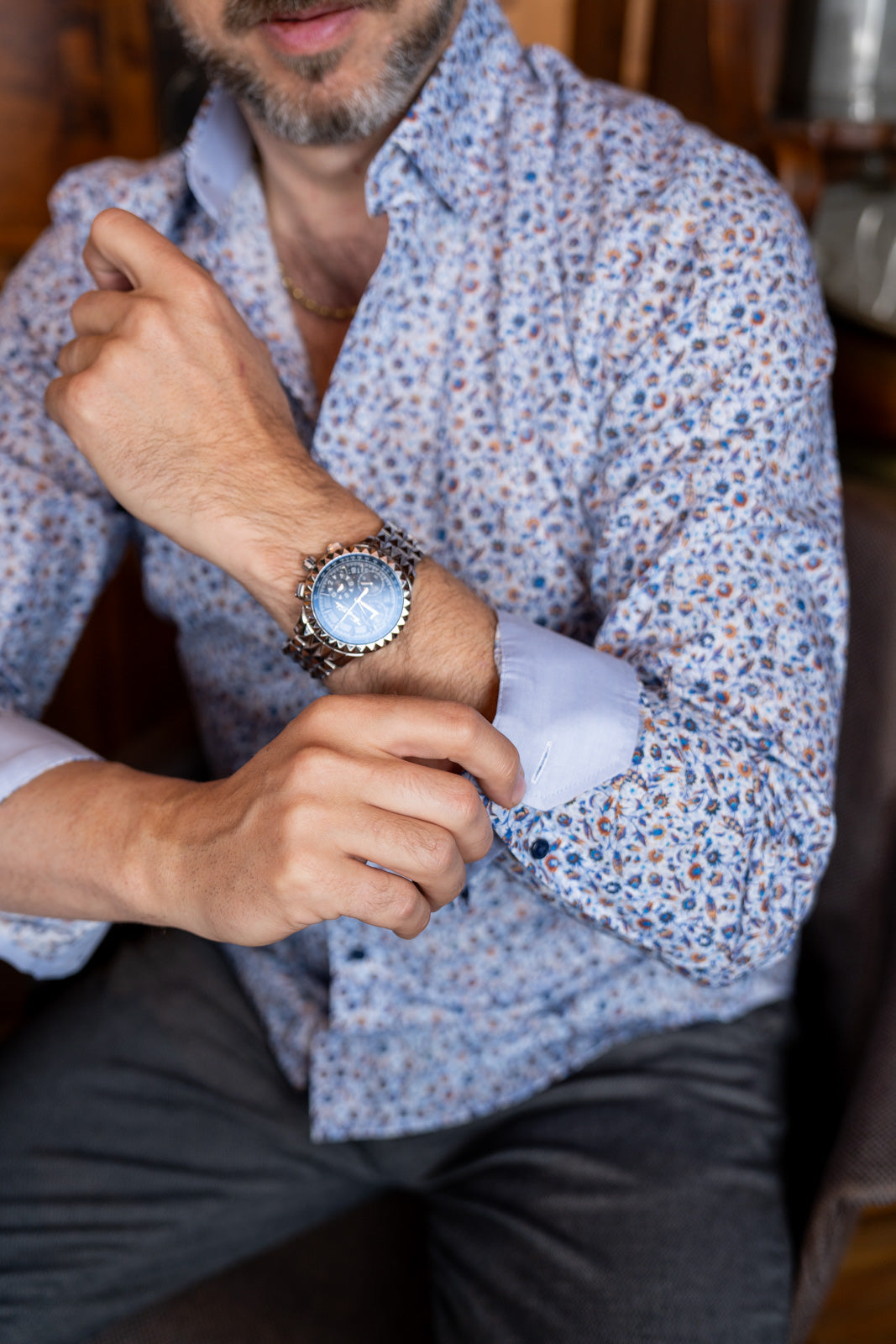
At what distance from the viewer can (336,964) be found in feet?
3.27

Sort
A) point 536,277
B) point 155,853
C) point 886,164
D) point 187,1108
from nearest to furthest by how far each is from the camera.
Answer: point 155,853
point 536,277
point 187,1108
point 886,164

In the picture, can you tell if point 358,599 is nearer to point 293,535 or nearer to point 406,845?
point 293,535

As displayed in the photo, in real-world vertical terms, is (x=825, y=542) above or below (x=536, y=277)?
below

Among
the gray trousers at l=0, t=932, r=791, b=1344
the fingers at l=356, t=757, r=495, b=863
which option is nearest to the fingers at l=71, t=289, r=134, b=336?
the fingers at l=356, t=757, r=495, b=863

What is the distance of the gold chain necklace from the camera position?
1.11 meters

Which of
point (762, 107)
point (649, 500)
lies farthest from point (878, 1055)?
point (762, 107)

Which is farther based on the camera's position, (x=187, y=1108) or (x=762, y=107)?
(x=762, y=107)

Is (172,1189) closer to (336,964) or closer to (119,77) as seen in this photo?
(336,964)

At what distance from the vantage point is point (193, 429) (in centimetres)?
80

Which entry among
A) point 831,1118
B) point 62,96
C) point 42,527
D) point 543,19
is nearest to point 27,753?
point 42,527

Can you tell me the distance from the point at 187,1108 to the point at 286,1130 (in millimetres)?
99

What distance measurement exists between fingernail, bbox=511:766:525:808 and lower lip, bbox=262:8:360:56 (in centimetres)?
65

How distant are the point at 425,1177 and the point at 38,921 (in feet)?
1.44

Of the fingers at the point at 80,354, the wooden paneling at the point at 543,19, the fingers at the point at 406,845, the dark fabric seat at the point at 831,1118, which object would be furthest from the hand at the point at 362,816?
the wooden paneling at the point at 543,19
